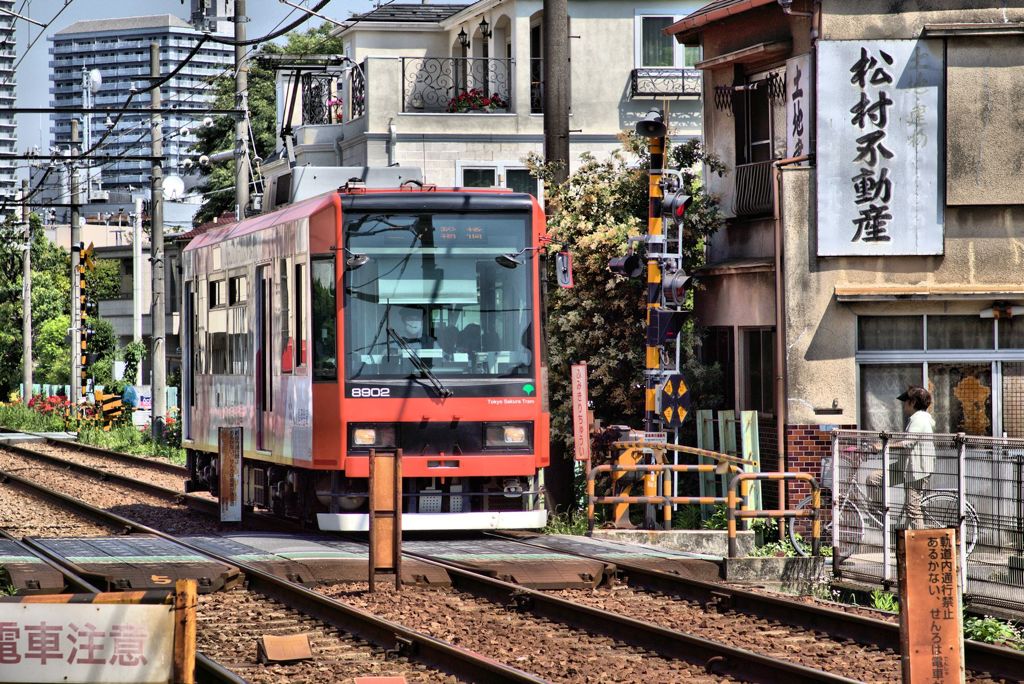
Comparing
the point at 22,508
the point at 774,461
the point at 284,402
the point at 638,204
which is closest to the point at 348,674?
the point at 284,402

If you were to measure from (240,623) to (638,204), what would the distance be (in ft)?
35.2

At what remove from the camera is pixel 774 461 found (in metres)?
19.6

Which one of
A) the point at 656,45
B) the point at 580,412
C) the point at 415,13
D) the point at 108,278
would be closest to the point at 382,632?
the point at 580,412

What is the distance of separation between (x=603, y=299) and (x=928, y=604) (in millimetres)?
12825

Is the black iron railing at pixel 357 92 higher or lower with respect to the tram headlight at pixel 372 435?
higher

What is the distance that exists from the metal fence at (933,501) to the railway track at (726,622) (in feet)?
5.63

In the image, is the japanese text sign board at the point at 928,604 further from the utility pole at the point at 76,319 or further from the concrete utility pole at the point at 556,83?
the utility pole at the point at 76,319

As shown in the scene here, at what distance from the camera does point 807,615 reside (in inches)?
488

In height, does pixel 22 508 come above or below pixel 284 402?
below

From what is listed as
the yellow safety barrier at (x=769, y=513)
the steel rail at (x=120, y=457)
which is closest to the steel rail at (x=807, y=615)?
the yellow safety barrier at (x=769, y=513)

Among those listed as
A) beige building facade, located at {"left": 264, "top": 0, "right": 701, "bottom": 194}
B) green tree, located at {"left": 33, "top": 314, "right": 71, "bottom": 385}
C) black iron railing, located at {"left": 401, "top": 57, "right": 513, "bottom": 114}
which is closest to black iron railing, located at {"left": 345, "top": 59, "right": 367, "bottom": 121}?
beige building facade, located at {"left": 264, "top": 0, "right": 701, "bottom": 194}

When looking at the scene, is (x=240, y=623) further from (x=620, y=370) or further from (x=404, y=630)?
(x=620, y=370)

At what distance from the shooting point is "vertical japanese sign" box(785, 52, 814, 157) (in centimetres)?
1928

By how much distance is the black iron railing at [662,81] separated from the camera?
35.9 m
